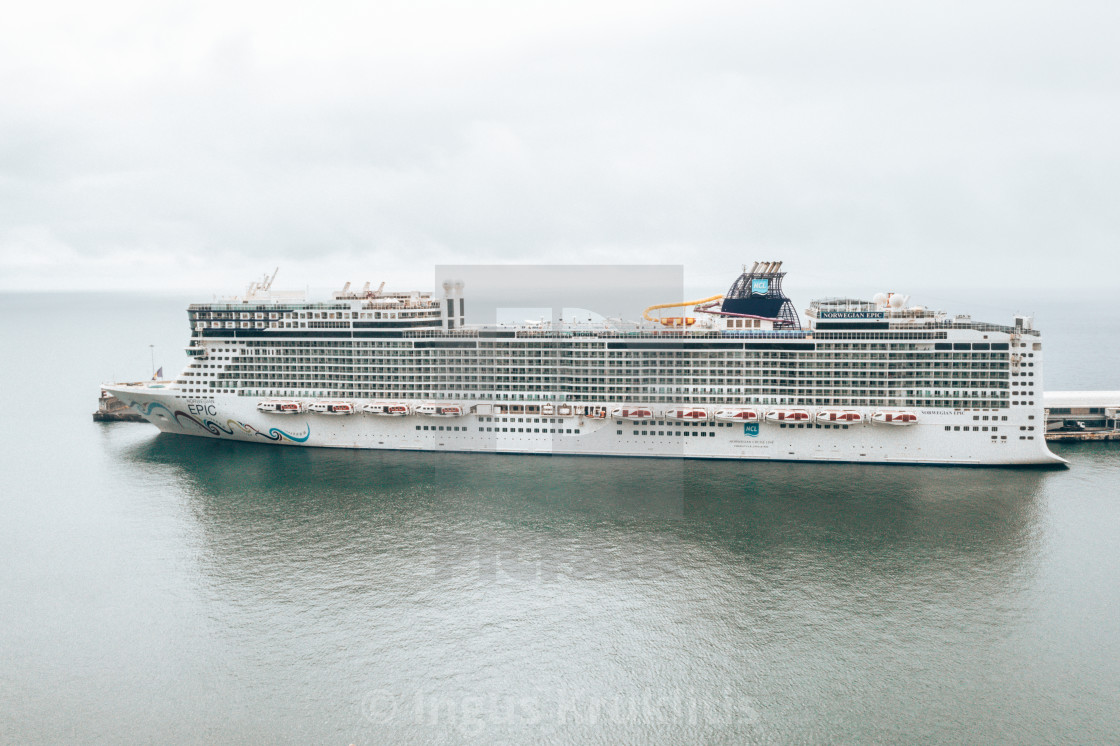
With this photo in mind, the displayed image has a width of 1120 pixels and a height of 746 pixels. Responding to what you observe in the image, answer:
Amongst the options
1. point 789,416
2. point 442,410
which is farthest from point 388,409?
point 789,416

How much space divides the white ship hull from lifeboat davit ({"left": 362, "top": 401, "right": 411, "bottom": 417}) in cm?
75

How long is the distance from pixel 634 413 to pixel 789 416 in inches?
341

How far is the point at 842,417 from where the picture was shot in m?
39.9

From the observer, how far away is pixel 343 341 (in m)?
45.7

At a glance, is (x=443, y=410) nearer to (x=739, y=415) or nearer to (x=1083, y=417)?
(x=739, y=415)

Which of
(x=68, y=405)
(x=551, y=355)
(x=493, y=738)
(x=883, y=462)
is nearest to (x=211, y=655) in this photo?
(x=493, y=738)

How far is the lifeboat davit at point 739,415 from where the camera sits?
40562 mm

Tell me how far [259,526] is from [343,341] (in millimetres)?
16359

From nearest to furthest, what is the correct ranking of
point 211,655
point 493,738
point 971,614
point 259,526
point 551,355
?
point 493,738
point 211,655
point 971,614
point 259,526
point 551,355

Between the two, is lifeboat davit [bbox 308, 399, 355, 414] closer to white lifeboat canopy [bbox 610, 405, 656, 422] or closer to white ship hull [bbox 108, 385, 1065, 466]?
white ship hull [bbox 108, 385, 1065, 466]

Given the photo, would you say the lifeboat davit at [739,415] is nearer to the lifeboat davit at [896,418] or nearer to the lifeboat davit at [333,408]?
the lifeboat davit at [896,418]

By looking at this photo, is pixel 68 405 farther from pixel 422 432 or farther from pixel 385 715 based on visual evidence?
pixel 385 715

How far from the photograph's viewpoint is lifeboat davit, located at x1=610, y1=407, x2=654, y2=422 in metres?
41.2

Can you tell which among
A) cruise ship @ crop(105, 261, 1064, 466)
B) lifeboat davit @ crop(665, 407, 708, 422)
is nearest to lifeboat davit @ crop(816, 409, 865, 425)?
cruise ship @ crop(105, 261, 1064, 466)
